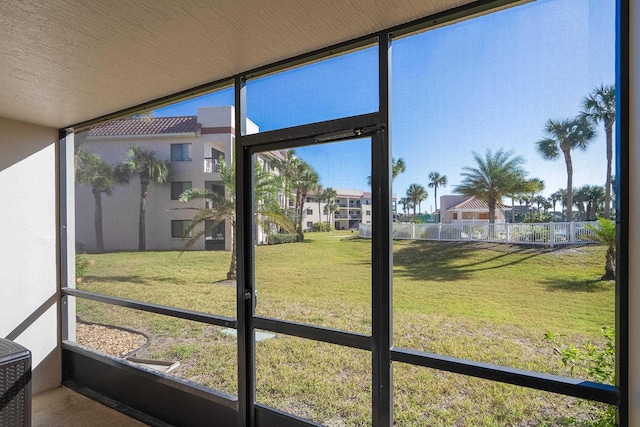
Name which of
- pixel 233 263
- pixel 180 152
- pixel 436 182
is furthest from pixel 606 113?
pixel 180 152

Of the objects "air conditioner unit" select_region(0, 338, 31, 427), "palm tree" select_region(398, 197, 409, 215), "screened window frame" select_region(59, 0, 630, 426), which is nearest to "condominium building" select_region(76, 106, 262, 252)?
"screened window frame" select_region(59, 0, 630, 426)

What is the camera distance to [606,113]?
4.55ft

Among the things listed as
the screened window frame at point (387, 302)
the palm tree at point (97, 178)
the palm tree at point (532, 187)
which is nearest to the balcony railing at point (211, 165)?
the screened window frame at point (387, 302)

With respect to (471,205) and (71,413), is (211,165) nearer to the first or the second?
(471,205)

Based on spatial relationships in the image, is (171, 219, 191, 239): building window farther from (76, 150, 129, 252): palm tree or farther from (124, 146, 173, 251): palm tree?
(76, 150, 129, 252): palm tree

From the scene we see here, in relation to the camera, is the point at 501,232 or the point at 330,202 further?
the point at 330,202

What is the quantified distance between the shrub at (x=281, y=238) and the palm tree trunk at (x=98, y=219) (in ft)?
7.02

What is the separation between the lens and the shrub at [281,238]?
2242 mm

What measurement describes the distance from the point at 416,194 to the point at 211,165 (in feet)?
5.33

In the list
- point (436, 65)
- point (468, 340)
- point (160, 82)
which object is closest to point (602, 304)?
point (468, 340)

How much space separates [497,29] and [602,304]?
3.91ft

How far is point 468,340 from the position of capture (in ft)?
5.71

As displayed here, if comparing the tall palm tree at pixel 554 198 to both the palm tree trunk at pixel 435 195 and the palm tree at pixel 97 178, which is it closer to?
the palm tree trunk at pixel 435 195

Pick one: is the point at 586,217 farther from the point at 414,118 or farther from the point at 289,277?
the point at 289,277
